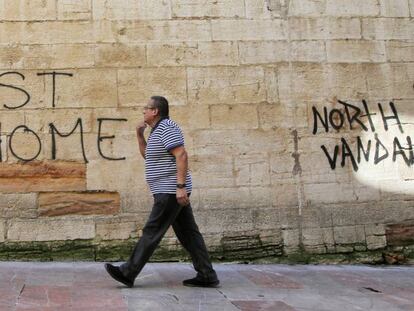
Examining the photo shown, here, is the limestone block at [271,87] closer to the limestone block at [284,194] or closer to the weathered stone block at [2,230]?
the limestone block at [284,194]

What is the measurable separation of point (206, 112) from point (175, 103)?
363 mm

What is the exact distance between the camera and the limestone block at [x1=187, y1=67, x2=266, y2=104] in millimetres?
6090

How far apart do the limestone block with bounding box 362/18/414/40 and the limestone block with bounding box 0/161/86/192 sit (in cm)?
368

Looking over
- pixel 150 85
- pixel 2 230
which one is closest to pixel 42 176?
pixel 2 230

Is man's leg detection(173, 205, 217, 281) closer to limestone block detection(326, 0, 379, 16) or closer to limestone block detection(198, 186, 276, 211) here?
limestone block detection(198, 186, 276, 211)

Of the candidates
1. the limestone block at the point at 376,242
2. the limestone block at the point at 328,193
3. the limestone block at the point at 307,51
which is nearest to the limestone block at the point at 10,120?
the limestone block at the point at 307,51

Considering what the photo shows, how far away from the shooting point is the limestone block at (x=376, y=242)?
6.20 m

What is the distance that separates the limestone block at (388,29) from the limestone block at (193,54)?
1621mm

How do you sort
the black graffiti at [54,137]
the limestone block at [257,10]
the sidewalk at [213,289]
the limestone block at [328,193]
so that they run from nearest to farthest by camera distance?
the sidewalk at [213,289]
the black graffiti at [54,137]
the limestone block at [328,193]
the limestone block at [257,10]

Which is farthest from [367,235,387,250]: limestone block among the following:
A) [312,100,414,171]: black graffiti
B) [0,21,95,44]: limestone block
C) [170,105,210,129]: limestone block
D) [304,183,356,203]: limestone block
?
[0,21,95,44]: limestone block

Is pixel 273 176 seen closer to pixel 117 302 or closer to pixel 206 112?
pixel 206 112

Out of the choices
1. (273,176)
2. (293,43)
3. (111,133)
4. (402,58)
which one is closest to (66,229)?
(111,133)

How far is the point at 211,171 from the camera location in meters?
6.03

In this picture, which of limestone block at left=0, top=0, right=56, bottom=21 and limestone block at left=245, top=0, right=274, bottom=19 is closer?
limestone block at left=0, top=0, right=56, bottom=21
